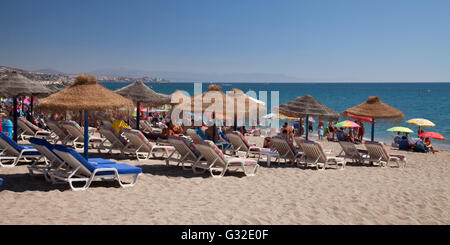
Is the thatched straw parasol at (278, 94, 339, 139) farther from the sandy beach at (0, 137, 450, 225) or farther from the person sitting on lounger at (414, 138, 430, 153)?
the person sitting on lounger at (414, 138, 430, 153)

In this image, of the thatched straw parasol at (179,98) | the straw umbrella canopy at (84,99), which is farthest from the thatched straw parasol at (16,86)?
the straw umbrella canopy at (84,99)

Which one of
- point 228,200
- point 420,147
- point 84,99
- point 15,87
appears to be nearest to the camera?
point 228,200

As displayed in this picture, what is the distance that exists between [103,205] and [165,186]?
1.59 meters

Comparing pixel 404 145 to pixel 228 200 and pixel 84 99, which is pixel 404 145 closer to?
pixel 228 200

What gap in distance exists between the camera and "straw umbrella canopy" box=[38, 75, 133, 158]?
667cm

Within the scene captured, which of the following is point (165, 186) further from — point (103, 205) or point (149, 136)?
point (149, 136)

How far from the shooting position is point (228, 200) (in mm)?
6176

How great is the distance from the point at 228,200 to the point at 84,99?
2740 millimetres

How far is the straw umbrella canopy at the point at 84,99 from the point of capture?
6.67m

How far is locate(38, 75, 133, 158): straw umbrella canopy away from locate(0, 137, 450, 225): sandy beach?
120 cm

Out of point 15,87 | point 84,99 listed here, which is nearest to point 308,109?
point 84,99

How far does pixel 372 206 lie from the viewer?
20.3ft

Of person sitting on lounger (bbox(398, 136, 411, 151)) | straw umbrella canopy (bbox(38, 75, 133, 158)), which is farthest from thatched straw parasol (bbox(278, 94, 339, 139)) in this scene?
person sitting on lounger (bbox(398, 136, 411, 151))
